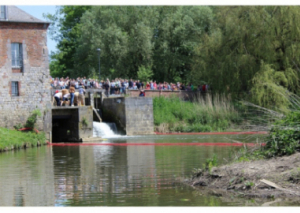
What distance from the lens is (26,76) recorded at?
3550 centimetres

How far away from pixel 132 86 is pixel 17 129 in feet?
43.4

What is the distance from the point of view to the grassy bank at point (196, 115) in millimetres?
42062

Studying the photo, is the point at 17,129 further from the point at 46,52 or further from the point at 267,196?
the point at 267,196

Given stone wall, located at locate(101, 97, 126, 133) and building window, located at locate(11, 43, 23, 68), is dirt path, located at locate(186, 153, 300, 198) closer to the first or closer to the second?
building window, located at locate(11, 43, 23, 68)

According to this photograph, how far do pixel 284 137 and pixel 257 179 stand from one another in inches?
70.1

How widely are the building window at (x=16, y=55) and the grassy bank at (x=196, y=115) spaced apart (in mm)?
11694

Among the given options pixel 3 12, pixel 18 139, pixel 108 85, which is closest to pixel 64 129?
pixel 108 85

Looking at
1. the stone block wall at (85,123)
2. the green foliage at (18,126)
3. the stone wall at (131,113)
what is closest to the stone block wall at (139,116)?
the stone wall at (131,113)

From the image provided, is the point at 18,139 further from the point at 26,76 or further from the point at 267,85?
the point at 267,85

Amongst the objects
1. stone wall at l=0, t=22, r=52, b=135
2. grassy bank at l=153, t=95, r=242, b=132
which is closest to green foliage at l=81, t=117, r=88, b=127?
stone wall at l=0, t=22, r=52, b=135

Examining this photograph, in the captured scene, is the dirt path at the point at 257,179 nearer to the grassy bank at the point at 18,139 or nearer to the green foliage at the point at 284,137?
the green foliage at the point at 284,137

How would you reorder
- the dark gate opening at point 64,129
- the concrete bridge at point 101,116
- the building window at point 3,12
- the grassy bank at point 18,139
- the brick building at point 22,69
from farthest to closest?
1. the dark gate opening at point 64,129
2. the concrete bridge at point 101,116
3. the brick building at point 22,69
4. the building window at point 3,12
5. the grassy bank at point 18,139

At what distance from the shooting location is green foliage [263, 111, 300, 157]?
14273 mm

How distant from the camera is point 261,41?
131 ft
